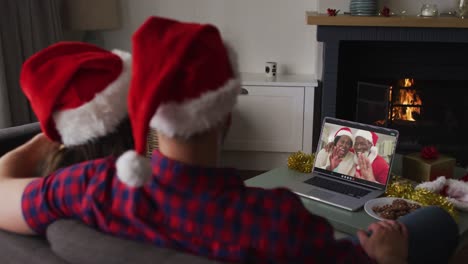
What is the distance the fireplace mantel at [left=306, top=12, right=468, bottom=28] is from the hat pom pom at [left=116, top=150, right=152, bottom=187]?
2142 mm

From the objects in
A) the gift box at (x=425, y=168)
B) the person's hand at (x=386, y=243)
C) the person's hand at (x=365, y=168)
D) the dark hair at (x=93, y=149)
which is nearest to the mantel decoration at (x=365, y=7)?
the gift box at (x=425, y=168)

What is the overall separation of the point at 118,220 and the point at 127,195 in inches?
1.9

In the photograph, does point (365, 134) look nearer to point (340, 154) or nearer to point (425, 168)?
point (340, 154)

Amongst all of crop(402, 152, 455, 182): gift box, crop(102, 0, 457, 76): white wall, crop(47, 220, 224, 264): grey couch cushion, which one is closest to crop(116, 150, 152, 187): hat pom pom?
crop(47, 220, 224, 264): grey couch cushion

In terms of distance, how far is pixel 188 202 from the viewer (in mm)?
879

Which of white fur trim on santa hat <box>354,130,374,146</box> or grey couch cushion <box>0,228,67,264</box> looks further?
white fur trim on santa hat <box>354,130,374,146</box>

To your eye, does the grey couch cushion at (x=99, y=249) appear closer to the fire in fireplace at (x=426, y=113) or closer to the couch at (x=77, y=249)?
the couch at (x=77, y=249)

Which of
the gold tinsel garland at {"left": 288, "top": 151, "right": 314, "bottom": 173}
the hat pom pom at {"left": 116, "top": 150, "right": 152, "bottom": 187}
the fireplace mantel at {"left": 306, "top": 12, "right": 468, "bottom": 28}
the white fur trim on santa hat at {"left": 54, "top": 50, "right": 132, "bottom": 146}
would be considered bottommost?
the gold tinsel garland at {"left": 288, "top": 151, "right": 314, "bottom": 173}

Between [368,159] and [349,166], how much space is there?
76mm

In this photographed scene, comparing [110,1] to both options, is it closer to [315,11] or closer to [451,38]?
[315,11]

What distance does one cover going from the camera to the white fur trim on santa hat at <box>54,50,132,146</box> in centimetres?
105

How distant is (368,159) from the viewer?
6.17ft

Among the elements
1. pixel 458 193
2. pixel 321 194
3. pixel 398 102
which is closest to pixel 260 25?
pixel 398 102

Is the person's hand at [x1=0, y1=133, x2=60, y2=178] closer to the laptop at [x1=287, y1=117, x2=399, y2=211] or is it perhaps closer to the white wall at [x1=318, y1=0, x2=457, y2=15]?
the laptop at [x1=287, y1=117, x2=399, y2=211]
